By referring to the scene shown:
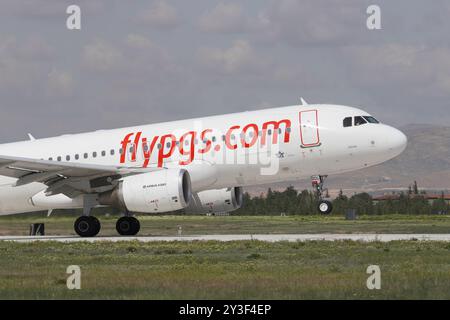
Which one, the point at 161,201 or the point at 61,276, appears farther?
the point at 161,201

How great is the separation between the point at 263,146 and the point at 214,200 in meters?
5.03

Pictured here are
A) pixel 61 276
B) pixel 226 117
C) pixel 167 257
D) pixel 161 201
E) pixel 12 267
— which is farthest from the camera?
pixel 226 117

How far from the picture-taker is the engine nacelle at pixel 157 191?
35.8 metres

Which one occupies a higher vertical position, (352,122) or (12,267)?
(352,122)

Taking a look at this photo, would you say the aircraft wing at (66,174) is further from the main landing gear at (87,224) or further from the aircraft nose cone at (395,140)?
the aircraft nose cone at (395,140)

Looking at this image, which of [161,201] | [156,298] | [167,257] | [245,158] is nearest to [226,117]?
[245,158]

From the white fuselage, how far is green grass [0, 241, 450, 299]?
513 cm

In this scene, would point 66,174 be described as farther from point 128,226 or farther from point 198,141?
point 198,141

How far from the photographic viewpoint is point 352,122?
37.1 meters

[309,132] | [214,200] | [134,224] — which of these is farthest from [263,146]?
[134,224]

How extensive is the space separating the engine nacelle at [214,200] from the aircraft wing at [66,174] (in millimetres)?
3930

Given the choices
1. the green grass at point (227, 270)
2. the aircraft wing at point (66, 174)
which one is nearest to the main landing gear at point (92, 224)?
the aircraft wing at point (66, 174)
